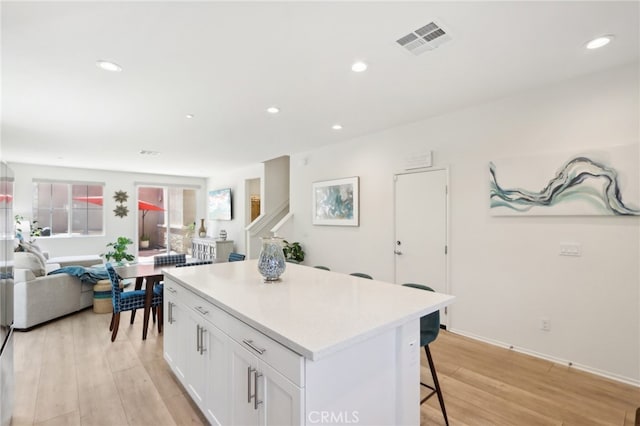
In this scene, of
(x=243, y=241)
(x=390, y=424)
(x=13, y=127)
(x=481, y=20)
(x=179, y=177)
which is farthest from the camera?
(x=179, y=177)

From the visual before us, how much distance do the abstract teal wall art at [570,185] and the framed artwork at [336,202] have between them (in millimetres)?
1943

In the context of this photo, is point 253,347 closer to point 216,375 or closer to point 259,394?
point 259,394

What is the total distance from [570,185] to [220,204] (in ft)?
24.6

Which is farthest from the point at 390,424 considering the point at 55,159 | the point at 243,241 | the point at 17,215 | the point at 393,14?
the point at 17,215

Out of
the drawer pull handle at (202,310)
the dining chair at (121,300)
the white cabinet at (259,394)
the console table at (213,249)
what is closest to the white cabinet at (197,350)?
the drawer pull handle at (202,310)

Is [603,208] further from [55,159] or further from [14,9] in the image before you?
[55,159]

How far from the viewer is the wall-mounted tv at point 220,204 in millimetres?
8000

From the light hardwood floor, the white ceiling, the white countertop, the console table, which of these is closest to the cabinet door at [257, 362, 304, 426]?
the white countertop

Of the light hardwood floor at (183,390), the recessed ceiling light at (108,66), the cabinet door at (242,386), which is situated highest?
the recessed ceiling light at (108,66)

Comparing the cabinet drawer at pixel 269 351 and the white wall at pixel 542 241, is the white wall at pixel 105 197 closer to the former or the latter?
the white wall at pixel 542 241

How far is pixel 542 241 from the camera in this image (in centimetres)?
286

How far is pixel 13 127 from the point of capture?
3910 millimetres

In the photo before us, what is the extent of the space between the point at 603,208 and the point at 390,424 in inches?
98.6

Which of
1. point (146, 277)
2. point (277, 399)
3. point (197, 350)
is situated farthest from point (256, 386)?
point (146, 277)
